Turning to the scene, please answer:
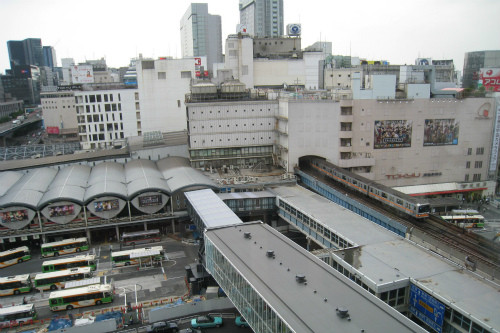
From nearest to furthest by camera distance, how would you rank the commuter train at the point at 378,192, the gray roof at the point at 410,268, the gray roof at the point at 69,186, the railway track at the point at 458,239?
the gray roof at the point at 410,268 < the railway track at the point at 458,239 < the commuter train at the point at 378,192 < the gray roof at the point at 69,186

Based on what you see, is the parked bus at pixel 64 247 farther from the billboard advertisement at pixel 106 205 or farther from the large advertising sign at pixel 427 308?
the large advertising sign at pixel 427 308

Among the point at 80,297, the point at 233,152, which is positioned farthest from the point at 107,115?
the point at 80,297

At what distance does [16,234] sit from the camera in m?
38.2

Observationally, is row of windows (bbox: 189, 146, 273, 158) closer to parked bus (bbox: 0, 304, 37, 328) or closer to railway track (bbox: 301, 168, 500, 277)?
railway track (bbox: 301, 168, 500, 277)

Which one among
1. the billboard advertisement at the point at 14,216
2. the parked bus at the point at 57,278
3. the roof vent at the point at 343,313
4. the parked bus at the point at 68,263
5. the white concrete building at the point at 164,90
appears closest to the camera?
the roof vent at the point at 343,313

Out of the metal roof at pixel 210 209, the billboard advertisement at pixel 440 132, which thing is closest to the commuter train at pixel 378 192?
the metal roof at pixel 210 209

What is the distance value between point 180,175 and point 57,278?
17879mm

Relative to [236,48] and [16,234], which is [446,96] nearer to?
[236,48]

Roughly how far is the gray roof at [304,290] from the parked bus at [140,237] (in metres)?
15.9

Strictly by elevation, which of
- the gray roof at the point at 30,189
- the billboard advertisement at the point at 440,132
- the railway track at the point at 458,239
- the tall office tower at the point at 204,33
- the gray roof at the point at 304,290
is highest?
the tall office tower at the point at 204,33

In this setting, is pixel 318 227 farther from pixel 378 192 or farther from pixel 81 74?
pixel 81 74

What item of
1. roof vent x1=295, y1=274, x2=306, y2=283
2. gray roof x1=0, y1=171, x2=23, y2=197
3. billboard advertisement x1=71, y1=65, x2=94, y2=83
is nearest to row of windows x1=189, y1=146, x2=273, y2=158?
gray roof x1=0, y1=171, x2=23, y2=197

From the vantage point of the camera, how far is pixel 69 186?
42000mm

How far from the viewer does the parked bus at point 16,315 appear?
2647 centimetres
